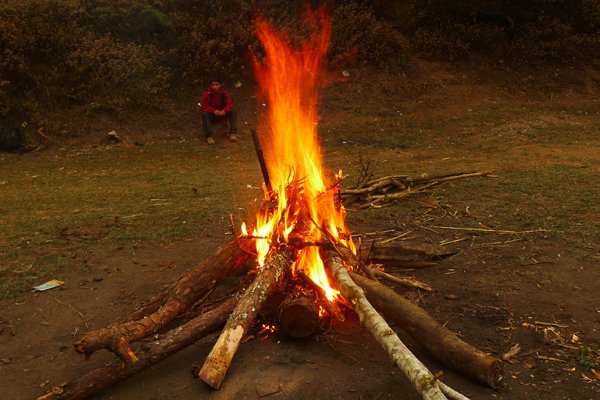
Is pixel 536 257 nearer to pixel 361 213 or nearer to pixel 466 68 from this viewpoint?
pixel 361 213

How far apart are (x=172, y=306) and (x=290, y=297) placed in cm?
103

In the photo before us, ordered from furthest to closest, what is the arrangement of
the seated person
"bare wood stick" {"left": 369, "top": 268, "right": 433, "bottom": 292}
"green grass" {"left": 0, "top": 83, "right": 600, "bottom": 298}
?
the seated person < "green grass" {"left": 0, "top": 83, "right": 600, "bottom": 298} < "bare wood stick" {"left": 369, "top": 268, "right": 433, "bottom": 292}

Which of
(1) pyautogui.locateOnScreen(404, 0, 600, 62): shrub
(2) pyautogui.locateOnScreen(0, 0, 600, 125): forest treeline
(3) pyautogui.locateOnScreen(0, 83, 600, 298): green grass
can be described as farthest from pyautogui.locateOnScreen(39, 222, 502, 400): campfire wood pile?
(1) pyautogui.locateOnScreen(404, 0, 600, 62): shrub

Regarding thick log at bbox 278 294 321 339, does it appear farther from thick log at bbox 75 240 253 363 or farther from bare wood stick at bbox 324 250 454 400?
thick log at bbox 75 240 253 363

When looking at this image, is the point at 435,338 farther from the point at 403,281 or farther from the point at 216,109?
the point at 216,109

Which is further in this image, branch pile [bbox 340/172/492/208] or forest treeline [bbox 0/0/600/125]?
forest treeline [bbox 0/0/600/125]

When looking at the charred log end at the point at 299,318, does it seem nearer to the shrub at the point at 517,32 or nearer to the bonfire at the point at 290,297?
the bonfire at the point at 290,297

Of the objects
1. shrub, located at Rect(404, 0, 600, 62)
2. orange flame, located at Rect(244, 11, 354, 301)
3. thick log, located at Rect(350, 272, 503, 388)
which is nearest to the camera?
thick log, located at Rect(350, 272, 503, 388)

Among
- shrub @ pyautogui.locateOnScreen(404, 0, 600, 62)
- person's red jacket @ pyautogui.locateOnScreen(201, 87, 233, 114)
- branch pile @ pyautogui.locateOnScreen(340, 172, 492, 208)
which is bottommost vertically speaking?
branch pile @ pyautogui.locateOnScreen(340, 172, 492, 208)

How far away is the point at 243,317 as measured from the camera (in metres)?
4.11

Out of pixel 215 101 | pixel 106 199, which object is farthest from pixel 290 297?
pixel 215 101

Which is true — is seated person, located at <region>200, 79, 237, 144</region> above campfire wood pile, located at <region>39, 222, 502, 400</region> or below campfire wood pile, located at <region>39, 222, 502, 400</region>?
above

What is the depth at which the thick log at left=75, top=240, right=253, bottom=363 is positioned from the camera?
12.6 feet

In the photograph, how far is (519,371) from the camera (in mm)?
3951
